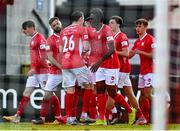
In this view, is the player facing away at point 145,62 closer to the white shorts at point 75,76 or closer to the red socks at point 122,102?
the red socks at point 122,102

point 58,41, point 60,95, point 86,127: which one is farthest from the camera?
point 60,95

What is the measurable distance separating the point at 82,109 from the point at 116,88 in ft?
2.53

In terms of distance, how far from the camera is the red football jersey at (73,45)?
949 centimetres

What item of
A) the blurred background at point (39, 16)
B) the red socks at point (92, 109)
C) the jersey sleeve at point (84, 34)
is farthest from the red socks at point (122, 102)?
the blurred background at point (39, 16)

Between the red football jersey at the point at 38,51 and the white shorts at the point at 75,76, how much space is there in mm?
533

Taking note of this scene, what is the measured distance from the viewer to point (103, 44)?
31.1 ft

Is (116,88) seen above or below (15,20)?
below

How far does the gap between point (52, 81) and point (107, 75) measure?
0.84 m

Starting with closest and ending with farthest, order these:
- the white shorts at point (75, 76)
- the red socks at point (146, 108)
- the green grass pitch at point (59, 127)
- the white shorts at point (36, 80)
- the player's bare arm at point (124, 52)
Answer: the green grass pitch at point (59, 127) → the white shorts at point (75, 76) → the player's bare arm at point (124, 52) → the red socks at point (146, 108) → the white shorts at point (36, 80)

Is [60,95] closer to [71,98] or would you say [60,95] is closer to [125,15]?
[71,98]

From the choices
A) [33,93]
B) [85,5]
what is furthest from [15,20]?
[33,93]

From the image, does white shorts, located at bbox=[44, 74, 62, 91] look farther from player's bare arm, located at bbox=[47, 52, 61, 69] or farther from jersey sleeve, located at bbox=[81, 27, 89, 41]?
jersey sleeve, located at bbox=[81, 27, 89, 41]

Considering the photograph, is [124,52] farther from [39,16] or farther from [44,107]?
[39,16]

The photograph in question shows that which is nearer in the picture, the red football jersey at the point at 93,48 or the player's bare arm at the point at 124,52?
the red football jersey at the point at 93,48
